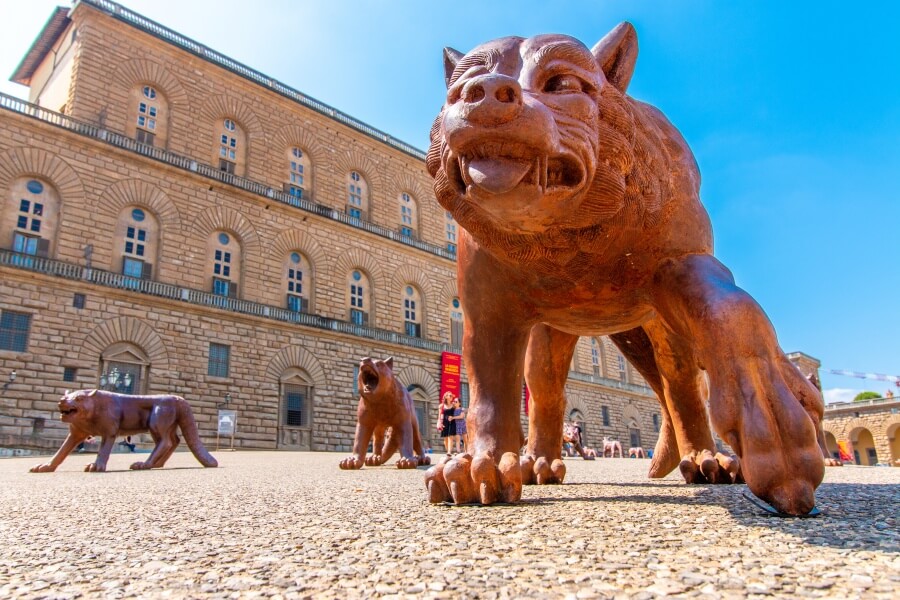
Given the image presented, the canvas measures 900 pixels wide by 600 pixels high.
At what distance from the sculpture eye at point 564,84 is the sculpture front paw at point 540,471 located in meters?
2.03

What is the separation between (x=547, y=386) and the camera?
373cm

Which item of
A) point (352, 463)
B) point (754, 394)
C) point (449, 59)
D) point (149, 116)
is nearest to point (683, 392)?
point (754, 394)

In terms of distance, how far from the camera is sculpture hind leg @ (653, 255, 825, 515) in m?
1.80

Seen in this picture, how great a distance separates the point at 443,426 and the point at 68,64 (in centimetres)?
1774

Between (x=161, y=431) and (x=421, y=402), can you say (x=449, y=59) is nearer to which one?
(x=161, y=431)

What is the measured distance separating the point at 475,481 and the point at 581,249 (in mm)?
983

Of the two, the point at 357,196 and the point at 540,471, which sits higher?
the point at 357,196

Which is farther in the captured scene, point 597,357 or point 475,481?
point 597,357

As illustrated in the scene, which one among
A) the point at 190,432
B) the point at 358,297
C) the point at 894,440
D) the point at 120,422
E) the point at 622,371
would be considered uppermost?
the point at 358,297

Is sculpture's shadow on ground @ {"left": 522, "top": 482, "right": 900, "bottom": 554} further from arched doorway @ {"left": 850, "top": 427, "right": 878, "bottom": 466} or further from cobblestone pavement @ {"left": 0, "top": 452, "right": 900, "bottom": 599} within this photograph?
arched doorway @ {"left": 850, "top": 427, "right": 878, "bottom": 466}

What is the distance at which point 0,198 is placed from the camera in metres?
16.5

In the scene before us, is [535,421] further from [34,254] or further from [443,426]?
[34,254]

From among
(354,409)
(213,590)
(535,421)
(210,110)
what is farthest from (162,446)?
(210,110)

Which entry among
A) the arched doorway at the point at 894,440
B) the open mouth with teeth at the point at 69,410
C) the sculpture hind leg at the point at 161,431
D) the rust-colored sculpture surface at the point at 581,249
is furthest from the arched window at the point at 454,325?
the arched doorway at the point at 894,440
